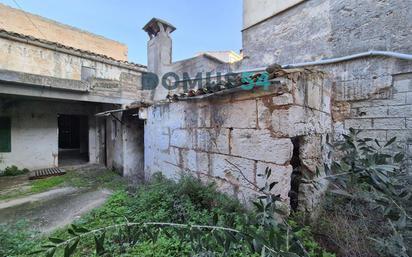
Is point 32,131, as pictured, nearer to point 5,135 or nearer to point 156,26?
point 5,135

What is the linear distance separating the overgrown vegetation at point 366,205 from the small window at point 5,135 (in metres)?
10.3

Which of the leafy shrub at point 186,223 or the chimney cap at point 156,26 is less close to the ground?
the chimney cap at point 156,26

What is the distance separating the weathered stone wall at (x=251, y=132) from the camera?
244 centimetres

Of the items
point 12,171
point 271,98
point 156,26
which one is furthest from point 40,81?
point 271,98

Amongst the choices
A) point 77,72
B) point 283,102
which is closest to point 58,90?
point 77,72

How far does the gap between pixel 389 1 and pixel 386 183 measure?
161 inches

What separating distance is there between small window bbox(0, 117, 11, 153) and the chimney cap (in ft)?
20.8

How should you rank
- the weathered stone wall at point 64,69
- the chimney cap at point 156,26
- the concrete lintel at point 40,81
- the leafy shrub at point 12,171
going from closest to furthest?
the concrete lintel at point 40,81 → the weathered stone wall at point 64,69 → the chimney cap at point 156,26 → the leafy shrub at point 12,171

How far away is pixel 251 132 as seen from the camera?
279cm

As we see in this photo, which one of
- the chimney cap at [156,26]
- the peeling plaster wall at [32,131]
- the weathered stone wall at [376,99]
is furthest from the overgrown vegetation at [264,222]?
the peeling plaster wall at [32,131]

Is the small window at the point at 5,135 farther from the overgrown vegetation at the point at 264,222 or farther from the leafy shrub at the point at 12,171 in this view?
the overgrown vegetation at the point at 264,222

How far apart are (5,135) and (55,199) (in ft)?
15.4

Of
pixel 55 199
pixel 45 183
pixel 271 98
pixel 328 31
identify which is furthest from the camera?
pixel 45 183

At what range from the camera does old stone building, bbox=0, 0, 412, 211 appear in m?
2.66
